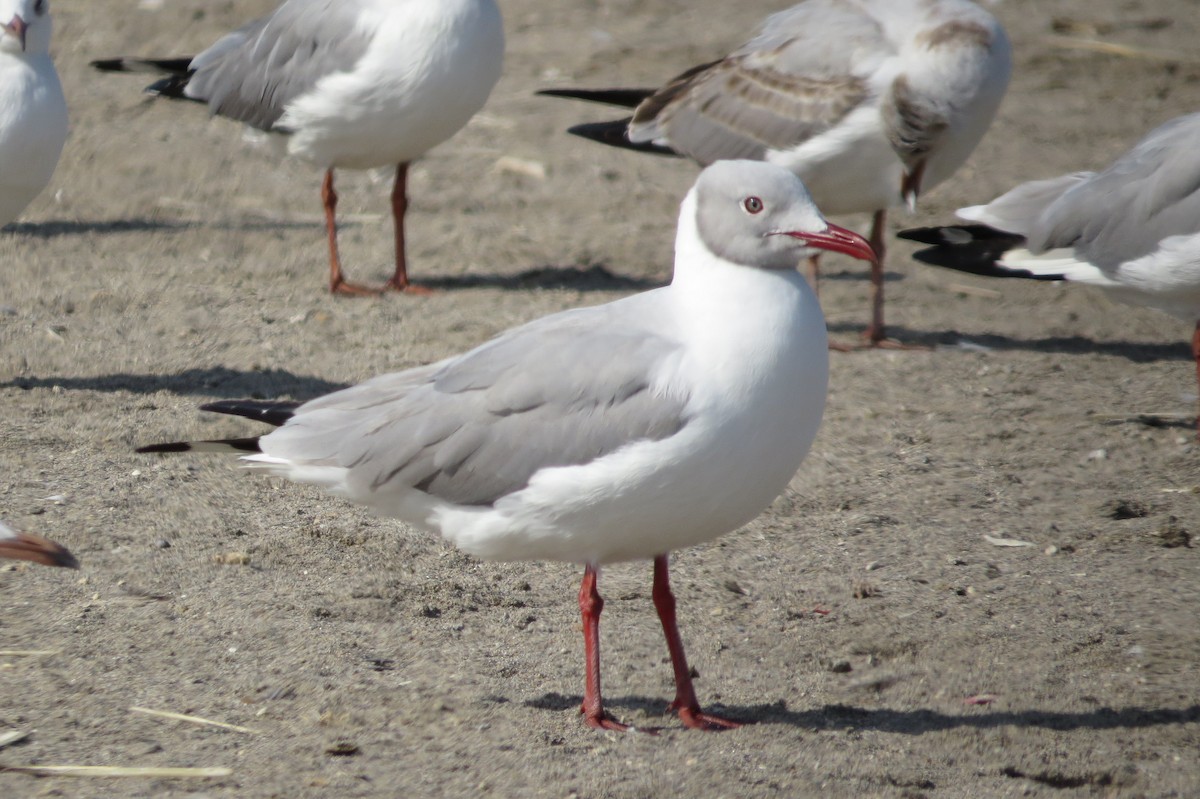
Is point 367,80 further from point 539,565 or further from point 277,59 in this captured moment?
point 539,565

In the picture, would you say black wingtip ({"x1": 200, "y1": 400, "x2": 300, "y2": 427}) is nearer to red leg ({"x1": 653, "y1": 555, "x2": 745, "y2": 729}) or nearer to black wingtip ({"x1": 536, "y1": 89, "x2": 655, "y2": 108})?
red leg ({"x1": 653, "y1": 555, "x2": 745, "y2": 729})

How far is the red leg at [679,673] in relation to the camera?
371 cm

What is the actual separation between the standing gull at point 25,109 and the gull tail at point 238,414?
2428mm

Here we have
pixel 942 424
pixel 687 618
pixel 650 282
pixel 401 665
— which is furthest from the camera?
pixel 650 282

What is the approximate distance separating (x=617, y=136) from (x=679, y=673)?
4684 millimetres

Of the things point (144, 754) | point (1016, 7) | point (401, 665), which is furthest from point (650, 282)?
point (1016, 7)

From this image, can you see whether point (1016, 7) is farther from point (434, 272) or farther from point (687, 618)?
point (687, 618)

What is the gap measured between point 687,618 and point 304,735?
4.06 ft

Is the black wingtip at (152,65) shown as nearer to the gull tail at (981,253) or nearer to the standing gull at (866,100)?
the standing gull at (866,100)

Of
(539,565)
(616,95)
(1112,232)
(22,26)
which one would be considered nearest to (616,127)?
(616,95)

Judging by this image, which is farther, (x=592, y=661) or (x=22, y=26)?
(x=22, y=26)

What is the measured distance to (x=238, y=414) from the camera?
392cm

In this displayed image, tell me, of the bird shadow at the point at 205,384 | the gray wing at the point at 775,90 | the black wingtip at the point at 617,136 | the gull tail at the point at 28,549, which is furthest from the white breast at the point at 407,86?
the gull tail at the point at 28,549

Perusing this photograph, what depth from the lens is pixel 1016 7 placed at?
12617mm
